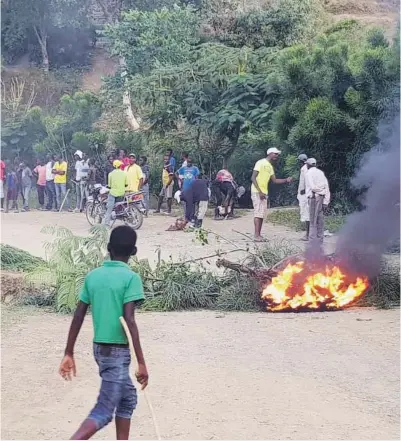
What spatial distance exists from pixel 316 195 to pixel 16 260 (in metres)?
4.67

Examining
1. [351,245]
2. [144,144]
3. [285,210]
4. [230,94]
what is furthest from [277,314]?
[144,144]

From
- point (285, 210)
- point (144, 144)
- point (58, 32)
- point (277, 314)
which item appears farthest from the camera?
point (58, 32)

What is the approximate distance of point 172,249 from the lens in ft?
41.1

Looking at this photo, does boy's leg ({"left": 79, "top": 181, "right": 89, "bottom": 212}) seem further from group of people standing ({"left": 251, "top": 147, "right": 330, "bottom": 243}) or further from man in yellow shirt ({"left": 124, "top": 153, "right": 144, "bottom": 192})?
group of people standing ({"left": 251, "top": 147, "right": 330, "bottom": 243})

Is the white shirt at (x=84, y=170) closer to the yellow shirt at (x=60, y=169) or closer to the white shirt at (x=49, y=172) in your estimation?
the yellow shirt at (x=60, y=169)

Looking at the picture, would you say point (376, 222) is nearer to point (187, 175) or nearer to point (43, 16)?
point (187, 175)

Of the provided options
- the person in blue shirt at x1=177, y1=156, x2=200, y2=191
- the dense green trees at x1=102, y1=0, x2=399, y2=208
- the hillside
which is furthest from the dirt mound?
the hillside

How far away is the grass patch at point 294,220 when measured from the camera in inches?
579

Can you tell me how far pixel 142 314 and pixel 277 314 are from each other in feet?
4.71

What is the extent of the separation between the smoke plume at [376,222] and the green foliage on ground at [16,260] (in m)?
3.84

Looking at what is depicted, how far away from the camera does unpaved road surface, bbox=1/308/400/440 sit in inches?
196

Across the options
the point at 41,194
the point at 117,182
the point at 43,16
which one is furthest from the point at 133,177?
the point at 43,16

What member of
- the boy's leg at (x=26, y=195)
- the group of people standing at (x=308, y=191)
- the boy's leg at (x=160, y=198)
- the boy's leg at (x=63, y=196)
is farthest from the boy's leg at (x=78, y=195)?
the group of people standing at (x=308, y=191)

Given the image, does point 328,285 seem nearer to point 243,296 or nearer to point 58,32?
point 243,296
